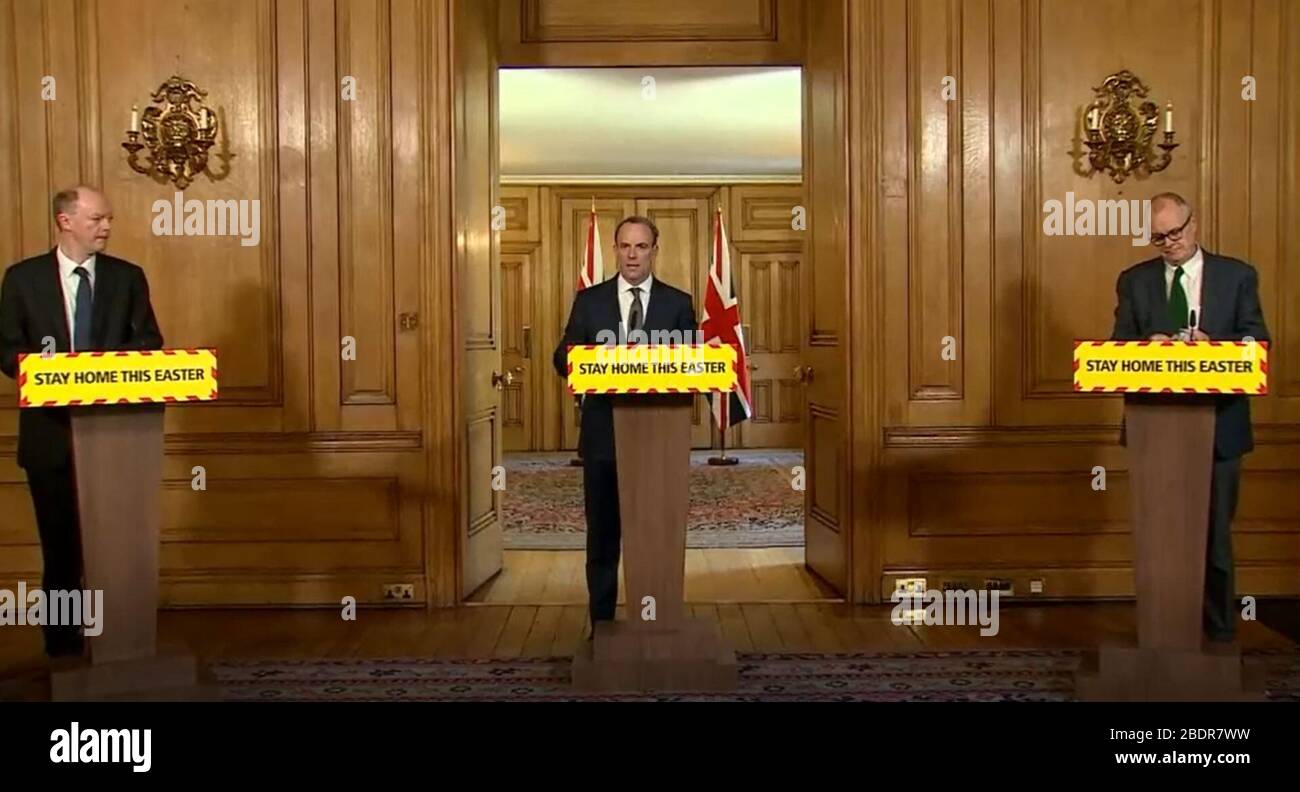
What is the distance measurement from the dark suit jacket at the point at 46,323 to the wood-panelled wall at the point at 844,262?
1.07 metres

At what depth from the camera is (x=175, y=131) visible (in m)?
4.87

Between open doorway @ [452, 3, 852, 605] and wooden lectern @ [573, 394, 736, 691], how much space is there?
1462 mm

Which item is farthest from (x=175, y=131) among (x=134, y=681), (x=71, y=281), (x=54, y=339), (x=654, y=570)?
(x=654, y=570)

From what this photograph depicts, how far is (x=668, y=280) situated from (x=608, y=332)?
8005mm

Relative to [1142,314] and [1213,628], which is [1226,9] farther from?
[1213,628]

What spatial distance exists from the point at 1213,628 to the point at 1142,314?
110cm

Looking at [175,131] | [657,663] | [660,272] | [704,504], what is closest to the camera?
[657,663]

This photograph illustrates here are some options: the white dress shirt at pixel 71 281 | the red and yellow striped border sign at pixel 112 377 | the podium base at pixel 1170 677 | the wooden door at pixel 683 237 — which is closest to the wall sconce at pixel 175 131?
the white dress shirt at pixel 71 281

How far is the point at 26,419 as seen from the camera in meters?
3.90

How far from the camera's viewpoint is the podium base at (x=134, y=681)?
3.44m

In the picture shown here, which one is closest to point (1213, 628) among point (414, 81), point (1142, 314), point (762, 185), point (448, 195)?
point (1142, 314)

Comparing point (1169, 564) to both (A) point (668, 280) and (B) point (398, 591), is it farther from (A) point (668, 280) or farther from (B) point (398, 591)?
(A) point (668, 280)

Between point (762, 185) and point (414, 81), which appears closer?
point (414, 81)

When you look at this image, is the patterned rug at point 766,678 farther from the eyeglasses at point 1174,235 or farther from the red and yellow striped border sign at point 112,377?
the eyeglasses at point 1174,235
